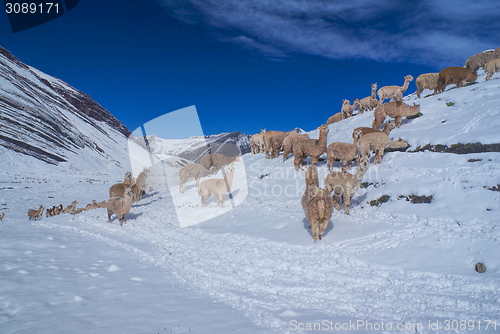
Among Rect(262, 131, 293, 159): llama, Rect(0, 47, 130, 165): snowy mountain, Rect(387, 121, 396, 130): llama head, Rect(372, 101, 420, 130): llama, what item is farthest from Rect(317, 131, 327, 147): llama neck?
Rect(0, 47, 130, 165): snowy mountain


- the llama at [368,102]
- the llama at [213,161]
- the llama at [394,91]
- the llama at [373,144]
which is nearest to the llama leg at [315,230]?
the llama at [373,144]

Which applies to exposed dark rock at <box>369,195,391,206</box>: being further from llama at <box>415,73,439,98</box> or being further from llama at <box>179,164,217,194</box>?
llama at <box>415,73,439,98</box>

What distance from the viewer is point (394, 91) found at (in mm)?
21016

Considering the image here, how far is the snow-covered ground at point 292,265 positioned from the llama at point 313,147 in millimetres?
2767

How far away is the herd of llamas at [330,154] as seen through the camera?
8.34m

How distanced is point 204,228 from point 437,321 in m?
8.17

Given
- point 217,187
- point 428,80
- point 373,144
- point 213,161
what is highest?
point 428,80

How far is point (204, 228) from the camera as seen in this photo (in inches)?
409

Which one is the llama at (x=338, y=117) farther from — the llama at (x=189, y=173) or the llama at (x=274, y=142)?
the llama at (x=189, y=173)

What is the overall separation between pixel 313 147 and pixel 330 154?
4.62 feet

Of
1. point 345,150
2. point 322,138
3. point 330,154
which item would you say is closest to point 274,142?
point 322,138

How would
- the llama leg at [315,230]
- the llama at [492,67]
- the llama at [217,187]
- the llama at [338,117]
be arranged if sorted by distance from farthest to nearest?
the llama at [338,117]
the llama at [492,67]
the llama at [217,187]
the llama leg at [315,230]

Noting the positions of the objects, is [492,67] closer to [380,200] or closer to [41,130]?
[380,200]

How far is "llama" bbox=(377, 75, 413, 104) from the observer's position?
20.6 meters
